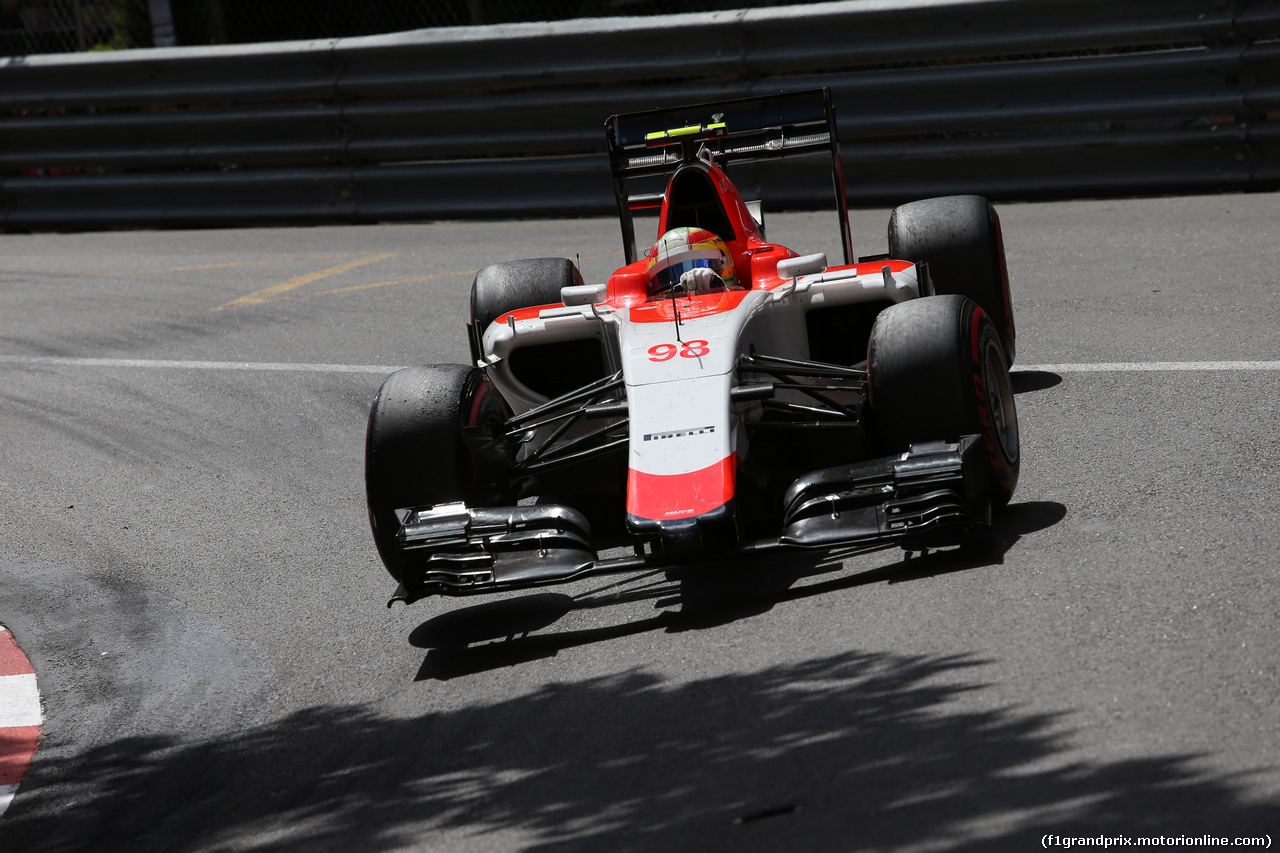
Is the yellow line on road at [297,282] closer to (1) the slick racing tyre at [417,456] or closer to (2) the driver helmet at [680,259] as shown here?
(2) the driver helmet at [680,259]

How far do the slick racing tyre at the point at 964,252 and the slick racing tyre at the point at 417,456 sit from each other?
8.21 feet

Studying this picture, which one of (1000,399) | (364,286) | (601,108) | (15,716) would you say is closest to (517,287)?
(1000,399)

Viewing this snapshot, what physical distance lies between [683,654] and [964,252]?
309 cm

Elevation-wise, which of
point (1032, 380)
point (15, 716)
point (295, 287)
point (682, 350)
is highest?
point (682, 350)

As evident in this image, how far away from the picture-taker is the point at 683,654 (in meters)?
4.42

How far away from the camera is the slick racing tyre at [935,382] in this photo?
4.88 m

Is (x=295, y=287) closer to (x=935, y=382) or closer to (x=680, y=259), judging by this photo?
(x=680, y=259)

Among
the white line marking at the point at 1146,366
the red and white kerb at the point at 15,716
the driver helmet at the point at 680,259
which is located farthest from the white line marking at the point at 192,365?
the white line marking at the point at 1146,366

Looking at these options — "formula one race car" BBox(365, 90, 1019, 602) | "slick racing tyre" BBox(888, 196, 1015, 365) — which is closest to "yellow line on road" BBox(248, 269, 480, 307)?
"formula one race car" BBox(365, 90, 1019, 602)

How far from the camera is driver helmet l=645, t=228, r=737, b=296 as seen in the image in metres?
6.10

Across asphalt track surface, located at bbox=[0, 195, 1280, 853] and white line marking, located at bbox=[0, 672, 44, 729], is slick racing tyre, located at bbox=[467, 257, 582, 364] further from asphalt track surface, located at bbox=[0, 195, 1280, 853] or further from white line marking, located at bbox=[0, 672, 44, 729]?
white line marking, located at bbox=[0, 672, 44, 729]

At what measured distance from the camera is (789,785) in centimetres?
348

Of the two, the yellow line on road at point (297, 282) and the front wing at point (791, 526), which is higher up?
the yellow line on road at point (297, 282)

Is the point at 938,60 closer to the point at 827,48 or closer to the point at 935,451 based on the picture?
the point at 827,48
